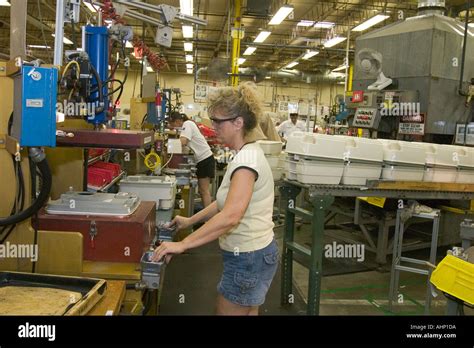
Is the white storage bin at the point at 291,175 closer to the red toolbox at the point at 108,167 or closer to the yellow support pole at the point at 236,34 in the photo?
the red toolbox at the point at 108,167

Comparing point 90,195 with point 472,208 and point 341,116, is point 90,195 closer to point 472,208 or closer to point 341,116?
point 472,208

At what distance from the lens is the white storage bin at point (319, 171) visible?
293 centimetres

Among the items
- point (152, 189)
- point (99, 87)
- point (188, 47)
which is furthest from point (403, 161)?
point (188, 47)

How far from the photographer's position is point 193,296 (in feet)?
11.1

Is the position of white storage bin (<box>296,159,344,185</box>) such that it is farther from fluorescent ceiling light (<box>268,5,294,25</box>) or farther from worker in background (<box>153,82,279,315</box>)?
fluorescent ceiling light (<box>268,5,294,25</box>)

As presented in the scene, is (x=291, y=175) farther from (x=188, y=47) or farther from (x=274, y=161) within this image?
(x=188, y=47)

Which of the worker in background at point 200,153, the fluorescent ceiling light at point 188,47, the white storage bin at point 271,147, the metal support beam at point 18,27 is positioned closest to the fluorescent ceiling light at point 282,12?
the worker in background at point 200,153

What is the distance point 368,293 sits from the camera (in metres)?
3.65

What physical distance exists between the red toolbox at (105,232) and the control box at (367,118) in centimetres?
297

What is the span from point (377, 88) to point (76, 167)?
10.4 ft

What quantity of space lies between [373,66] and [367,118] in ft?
2.30

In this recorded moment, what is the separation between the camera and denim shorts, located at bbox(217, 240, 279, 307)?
1760 mm
